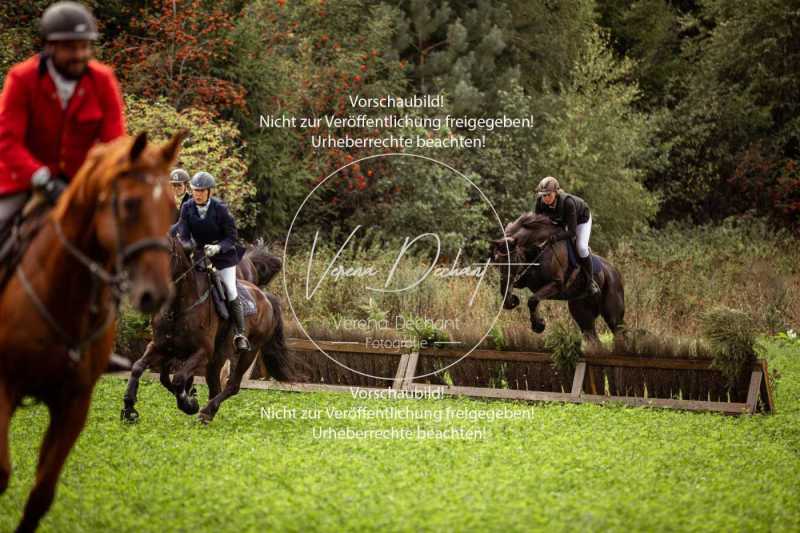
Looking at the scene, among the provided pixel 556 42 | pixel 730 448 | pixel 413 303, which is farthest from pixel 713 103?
pixel 730 448

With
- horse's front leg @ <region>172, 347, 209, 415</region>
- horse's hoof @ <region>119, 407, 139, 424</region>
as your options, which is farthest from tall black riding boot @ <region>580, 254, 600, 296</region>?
horse's hoof @ <region>119, 407, 139, 424</region>

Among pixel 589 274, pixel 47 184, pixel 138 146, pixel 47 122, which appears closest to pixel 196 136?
pixel 589 274

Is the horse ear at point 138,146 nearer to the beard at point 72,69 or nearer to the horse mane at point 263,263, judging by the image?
the beard at point 72,69

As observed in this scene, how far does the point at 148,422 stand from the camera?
1186 centimetres

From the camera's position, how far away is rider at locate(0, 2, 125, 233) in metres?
5.87

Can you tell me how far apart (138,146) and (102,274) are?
69 cm

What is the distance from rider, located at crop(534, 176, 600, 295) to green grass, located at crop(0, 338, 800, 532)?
2.87 m

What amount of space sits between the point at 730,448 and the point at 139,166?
7.33 metres

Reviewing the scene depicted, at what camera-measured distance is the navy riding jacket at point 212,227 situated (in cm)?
1201

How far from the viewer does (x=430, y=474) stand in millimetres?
8898

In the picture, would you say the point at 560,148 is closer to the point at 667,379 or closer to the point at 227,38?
the point at 227,38

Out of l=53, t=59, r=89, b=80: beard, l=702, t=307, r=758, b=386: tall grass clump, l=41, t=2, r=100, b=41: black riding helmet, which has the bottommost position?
l=702, t=307, r=758, b=386: tall grass clump

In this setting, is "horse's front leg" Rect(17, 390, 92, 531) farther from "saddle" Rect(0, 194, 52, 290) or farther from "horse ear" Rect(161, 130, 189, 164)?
"horse ear" Rect(161, 130, 189, 164)

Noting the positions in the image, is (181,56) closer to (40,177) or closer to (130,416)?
(130,416)
